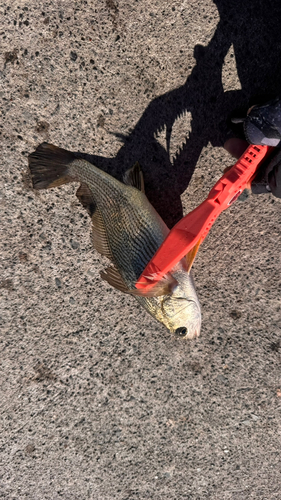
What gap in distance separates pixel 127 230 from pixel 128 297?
0.74 meters

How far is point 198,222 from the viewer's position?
7.97 feet

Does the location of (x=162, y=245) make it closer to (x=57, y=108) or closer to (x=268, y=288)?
(x=268, y=288)

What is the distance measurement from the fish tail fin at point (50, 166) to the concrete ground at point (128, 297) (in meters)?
0.11

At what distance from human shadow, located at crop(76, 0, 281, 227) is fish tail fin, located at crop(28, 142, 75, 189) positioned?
224 millimetres

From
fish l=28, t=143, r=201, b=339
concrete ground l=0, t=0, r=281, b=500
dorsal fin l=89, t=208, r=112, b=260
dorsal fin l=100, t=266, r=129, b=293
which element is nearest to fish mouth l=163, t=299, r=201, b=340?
fish l=28, t=143, r=201, b=339

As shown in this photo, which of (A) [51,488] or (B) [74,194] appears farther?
(A) [51,488]

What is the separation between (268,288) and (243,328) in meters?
0.44

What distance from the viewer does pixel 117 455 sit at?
317 cm

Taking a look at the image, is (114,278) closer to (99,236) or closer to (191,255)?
(99,236)

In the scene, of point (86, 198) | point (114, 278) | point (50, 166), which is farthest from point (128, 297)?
point (50, 166)

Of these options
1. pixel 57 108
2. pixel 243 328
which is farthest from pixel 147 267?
pixel 57 108

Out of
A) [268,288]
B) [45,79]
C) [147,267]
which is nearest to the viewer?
[147,267]

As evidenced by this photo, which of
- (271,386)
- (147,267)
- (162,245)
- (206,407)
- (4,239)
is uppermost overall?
(162,245)

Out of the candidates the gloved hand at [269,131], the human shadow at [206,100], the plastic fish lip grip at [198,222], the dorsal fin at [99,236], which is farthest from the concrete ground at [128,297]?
the plastic fish lip grip at [198,222]
